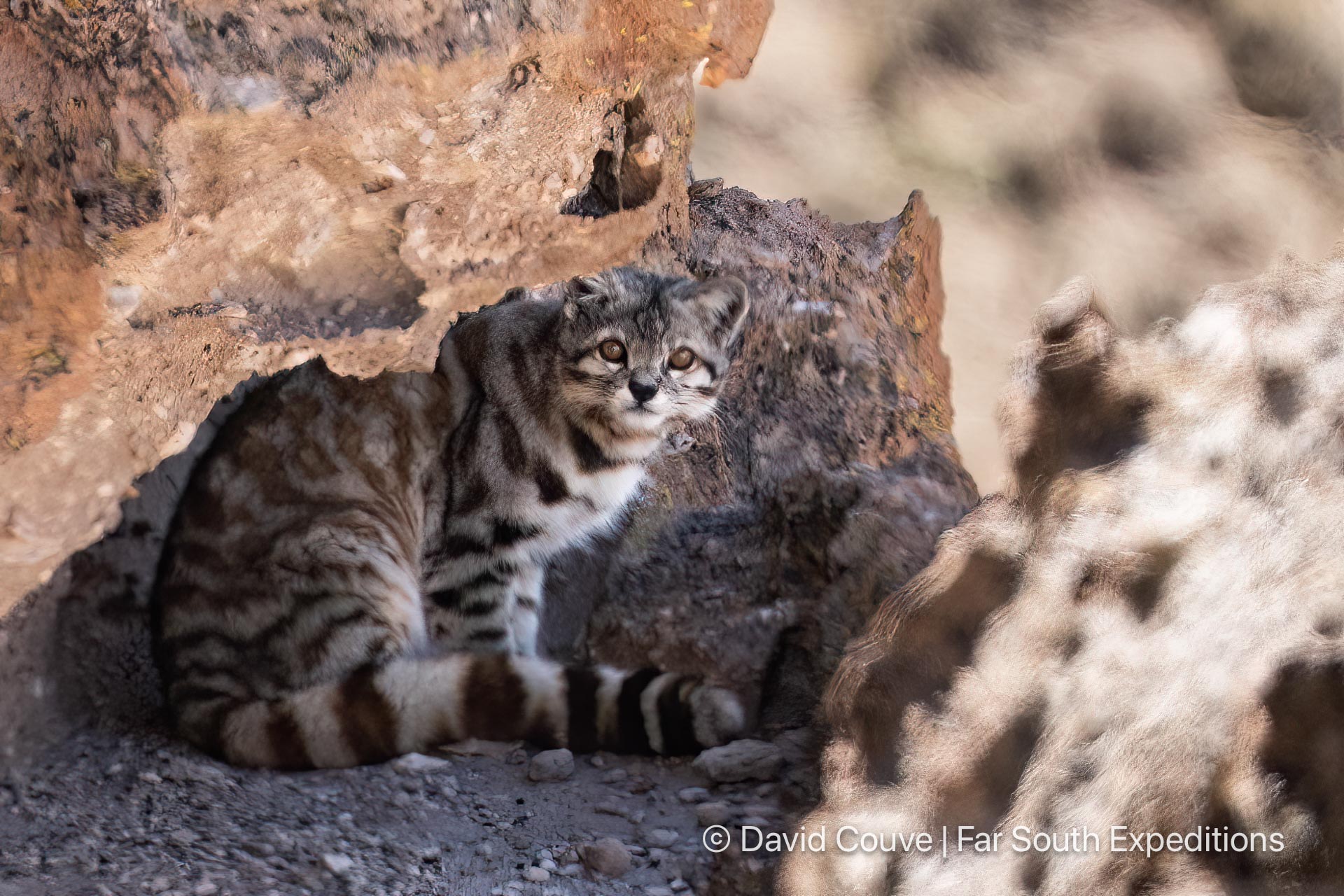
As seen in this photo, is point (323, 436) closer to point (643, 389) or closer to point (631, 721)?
point (643, 389)

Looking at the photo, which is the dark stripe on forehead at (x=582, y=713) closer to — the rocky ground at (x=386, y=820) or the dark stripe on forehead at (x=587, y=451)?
the rocky ground at (x=386, y=820)

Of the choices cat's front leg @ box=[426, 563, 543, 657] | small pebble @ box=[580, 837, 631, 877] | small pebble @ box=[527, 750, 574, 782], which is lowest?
small pebble @ box=[580, 837, 631, 877]

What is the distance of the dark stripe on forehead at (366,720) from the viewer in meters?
2.51

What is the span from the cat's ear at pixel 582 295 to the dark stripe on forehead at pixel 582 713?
47.4 inches

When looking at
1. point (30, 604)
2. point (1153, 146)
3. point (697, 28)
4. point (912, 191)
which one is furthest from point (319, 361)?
point (1153, 146)

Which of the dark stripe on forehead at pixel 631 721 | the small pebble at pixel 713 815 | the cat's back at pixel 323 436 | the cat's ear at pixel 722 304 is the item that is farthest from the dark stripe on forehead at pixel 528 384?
the small pebble at pixel 713 815

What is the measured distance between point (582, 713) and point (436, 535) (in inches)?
34.2

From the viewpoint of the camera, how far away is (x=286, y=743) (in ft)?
8.12

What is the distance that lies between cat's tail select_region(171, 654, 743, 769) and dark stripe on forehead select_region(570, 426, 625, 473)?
2.35ft

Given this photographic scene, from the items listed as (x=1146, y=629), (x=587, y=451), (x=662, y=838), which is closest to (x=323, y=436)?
(x=587, y=451)

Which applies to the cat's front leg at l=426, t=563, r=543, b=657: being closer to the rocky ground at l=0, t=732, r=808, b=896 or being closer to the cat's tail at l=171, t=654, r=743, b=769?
the cat's tail at l=171, t=654, r=743, b=769

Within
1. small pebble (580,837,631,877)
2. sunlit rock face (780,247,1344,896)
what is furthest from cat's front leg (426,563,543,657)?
sunlit rock face (780,247,1344,896)

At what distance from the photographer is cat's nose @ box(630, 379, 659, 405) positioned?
296cm

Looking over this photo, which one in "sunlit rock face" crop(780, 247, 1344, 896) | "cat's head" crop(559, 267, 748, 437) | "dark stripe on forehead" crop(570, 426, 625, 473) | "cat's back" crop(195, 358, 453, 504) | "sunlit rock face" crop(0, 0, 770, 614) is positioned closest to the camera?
"sunlit rock face" crop(780, 247, 1344, 896)
